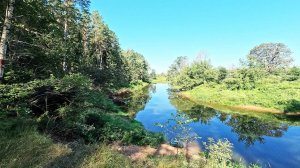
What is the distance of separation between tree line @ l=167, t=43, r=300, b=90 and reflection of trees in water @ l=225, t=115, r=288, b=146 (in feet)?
60.0

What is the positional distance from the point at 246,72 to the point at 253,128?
2362 cm

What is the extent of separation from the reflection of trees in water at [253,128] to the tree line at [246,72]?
18285mm

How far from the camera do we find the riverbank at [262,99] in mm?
29281

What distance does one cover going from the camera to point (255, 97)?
1359 inches

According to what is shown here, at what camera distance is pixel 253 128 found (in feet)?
68.9

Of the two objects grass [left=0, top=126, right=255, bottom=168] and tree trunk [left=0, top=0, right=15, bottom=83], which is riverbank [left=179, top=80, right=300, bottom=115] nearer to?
grass [left=0, top=126, right=255, bottom=168]

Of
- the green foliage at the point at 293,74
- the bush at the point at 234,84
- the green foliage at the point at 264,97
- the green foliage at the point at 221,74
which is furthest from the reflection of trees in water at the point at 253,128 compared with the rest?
the green foliage at the point at 293,74

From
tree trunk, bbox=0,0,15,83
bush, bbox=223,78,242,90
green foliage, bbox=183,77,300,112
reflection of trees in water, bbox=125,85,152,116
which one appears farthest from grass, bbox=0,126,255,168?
bush, bbox=223,78,242,90

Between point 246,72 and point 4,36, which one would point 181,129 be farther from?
point 246,72

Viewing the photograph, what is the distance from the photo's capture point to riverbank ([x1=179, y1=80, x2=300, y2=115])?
29.3 m

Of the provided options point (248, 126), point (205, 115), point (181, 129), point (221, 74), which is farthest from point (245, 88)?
point (181, 129)

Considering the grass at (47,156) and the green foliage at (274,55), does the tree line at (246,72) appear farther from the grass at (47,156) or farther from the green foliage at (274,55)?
the grass at (47,156)

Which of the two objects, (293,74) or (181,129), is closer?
(181,129)

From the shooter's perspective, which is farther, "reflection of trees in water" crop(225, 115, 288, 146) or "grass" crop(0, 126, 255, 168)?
"reflection of trees in water" crop(225, 115, 288, 146)
